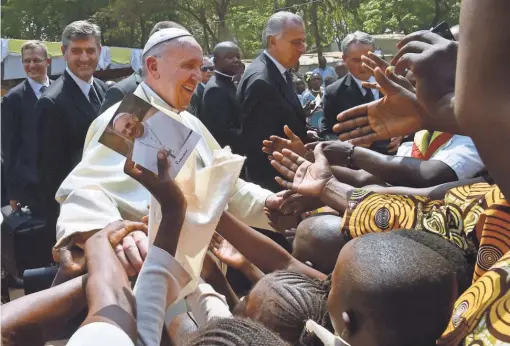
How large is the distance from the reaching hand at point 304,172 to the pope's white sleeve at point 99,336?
41.4 inches

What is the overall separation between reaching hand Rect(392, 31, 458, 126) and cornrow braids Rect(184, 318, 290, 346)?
2.34 feet

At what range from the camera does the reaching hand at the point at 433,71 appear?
1616mm

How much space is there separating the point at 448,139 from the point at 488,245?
119 centimetres

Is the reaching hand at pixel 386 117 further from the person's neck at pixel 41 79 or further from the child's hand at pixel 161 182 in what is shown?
the person's neck at pixel 41 79

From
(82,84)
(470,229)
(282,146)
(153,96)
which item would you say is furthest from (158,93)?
(82,84)

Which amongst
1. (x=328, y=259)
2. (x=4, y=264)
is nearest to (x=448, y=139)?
(x=328, y=259)

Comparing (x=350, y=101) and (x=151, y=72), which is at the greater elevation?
(x=151, y=72)

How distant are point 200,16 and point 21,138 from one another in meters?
27.4

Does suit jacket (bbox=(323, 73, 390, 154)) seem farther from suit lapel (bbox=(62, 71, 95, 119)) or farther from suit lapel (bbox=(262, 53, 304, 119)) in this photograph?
suit lapel (bbox=(62, 71, 95, 119))

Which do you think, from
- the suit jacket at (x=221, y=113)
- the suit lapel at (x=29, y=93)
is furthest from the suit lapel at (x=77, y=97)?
the suit jacket at (x=221, y=113)

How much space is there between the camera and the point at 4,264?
393 centimetres

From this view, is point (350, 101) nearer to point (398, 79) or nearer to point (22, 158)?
point (22, 158)

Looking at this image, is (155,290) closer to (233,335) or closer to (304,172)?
(233,335)

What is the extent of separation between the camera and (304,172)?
89.7 inches
